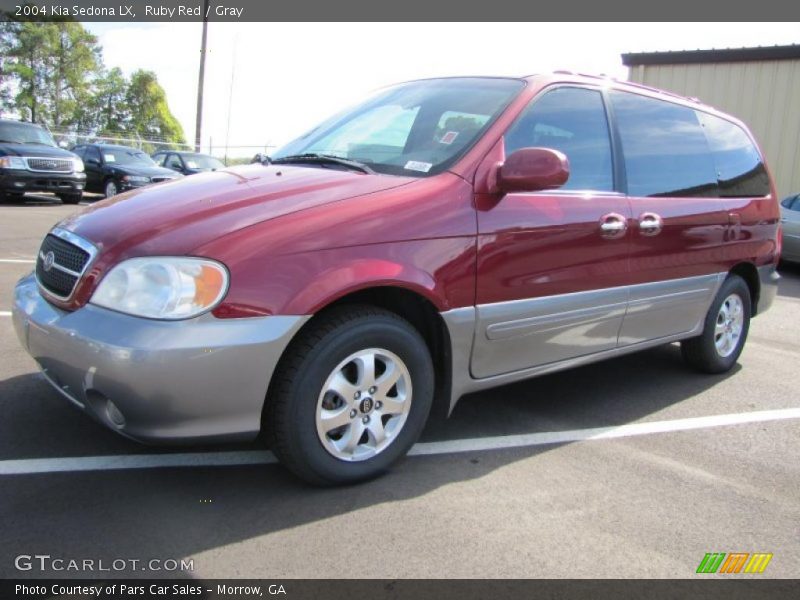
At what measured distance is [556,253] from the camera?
339 cm

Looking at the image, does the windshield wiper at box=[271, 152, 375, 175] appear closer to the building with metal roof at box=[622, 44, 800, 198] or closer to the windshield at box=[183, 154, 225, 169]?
the building with metal roof at box=[622, 44, 800, 198]

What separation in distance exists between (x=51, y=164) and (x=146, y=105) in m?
48.5

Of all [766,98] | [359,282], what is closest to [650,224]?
[359,282]

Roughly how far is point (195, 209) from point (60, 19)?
172ft

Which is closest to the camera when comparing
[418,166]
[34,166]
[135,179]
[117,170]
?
[418,166]

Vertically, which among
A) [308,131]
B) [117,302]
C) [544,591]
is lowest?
[544,591]

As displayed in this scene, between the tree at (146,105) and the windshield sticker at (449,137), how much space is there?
191ft

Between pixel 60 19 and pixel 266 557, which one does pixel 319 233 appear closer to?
pixel 266 557

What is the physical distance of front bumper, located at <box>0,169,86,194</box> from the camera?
13883 mm

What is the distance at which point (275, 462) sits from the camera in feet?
10.3

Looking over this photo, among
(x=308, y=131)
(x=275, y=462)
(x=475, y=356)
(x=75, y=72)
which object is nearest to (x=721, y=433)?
(x=475, y=356)

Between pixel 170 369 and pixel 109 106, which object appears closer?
pixel 170 369

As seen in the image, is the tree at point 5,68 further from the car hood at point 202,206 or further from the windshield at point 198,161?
the car hood at point 202,206

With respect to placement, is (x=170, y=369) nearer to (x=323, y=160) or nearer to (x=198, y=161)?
(x=323, y=160)
